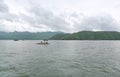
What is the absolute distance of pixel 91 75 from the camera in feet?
90.8

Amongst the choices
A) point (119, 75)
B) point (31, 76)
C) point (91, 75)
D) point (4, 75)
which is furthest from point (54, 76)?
point (119, 75)

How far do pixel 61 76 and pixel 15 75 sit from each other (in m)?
9.19

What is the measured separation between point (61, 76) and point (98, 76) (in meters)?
7.23

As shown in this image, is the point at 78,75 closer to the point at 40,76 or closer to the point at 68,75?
the point at 68,75

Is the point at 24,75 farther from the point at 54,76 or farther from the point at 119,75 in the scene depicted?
the point at 119,75

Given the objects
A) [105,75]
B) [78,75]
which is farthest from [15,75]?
[105,75]

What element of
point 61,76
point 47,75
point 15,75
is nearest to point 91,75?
point 61,76

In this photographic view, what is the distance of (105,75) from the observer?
27.7m

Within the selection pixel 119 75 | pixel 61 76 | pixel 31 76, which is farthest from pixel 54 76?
pixel 119 75

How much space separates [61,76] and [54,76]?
1.36 meters

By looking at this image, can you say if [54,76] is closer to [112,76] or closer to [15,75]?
[15,75]

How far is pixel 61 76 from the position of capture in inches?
1054

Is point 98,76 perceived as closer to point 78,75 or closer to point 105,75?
point 105,75

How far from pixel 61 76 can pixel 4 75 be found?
36.8 feet
